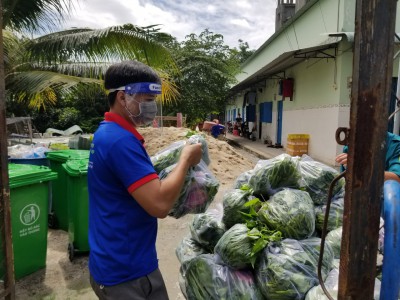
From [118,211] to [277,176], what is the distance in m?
1.33

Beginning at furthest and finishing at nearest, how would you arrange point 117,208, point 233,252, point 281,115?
point 281,115, point 233,252, point 117,208

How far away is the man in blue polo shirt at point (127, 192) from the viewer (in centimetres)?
150

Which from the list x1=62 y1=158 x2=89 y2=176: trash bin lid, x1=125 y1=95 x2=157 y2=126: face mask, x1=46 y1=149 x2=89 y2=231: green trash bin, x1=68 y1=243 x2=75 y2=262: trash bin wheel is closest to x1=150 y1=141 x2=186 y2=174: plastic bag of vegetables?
x1=125 y1=95 x2=157 y2=126: face mask

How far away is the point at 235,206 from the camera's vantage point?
2479mm

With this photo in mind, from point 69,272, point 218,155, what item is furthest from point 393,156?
point 218,155

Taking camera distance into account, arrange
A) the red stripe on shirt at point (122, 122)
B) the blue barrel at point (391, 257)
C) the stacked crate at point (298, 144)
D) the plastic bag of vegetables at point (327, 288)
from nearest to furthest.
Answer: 1. the blue barrel at point (391, 257)
2. the red stripe on shirt at point (122, 122)
3. the plastic bag of vegetables at point (327, 288)
4. the stacked crate at point (298, 144)

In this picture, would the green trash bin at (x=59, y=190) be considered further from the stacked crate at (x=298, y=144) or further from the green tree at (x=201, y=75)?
the green tree at (x=201, y=75)

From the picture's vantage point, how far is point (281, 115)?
54.4 ft

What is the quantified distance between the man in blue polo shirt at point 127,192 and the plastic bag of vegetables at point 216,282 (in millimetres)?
525

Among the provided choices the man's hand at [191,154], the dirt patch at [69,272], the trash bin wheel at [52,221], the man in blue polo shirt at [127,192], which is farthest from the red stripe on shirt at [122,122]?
the trash bin wheel at [52,221]

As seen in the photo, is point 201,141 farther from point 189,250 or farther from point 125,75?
point 189,250

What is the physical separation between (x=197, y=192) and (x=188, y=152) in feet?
1.19

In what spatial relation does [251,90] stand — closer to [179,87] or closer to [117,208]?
[179,87]

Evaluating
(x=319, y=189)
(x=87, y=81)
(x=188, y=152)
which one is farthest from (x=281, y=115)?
(x=188, y=152)
